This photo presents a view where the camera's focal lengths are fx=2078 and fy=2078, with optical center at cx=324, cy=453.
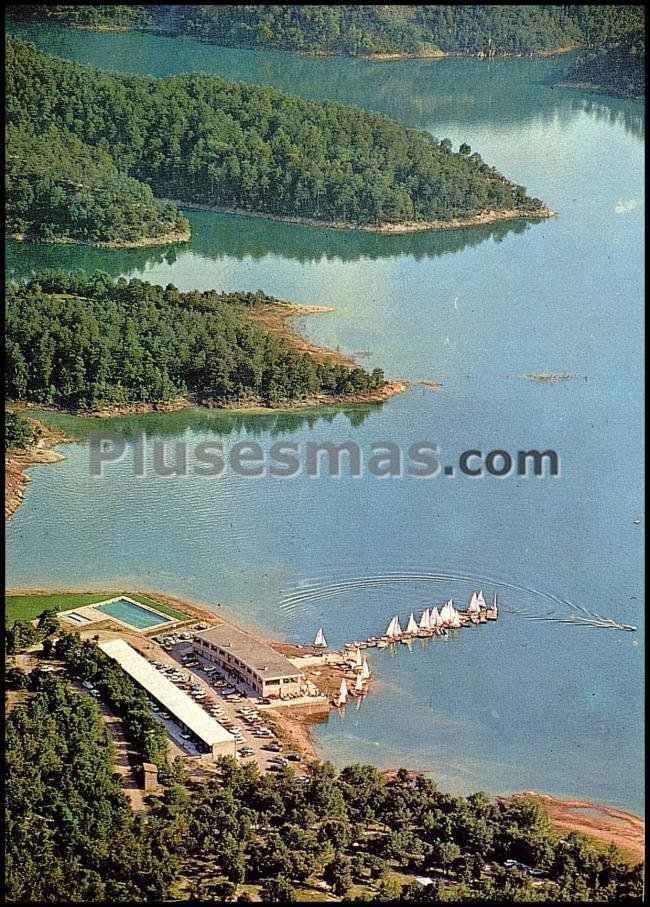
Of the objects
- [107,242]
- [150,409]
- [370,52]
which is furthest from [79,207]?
[370,52]

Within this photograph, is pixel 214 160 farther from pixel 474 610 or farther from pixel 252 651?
pixel 252 651

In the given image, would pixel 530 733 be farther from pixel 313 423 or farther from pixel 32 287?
pixel 32 287

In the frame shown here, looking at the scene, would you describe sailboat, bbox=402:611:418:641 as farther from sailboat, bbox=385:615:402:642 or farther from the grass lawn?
the grass lawn

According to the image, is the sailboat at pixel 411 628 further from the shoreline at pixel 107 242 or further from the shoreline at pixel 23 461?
the shoreline at pixel 107 242

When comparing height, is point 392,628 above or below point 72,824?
above

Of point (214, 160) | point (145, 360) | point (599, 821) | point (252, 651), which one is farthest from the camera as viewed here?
point (214, 160)

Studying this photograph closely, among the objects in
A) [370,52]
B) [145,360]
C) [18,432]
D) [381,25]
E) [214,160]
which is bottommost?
[18,432]

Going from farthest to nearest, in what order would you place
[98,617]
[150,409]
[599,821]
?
[150,409] → [98,617] → [599,821]

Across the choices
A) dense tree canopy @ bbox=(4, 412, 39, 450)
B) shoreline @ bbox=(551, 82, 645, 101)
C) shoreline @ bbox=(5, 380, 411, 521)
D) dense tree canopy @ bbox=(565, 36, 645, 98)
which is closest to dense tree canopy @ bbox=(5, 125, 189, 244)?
shoreline @ bbox=(5, 380, 411, 521)
